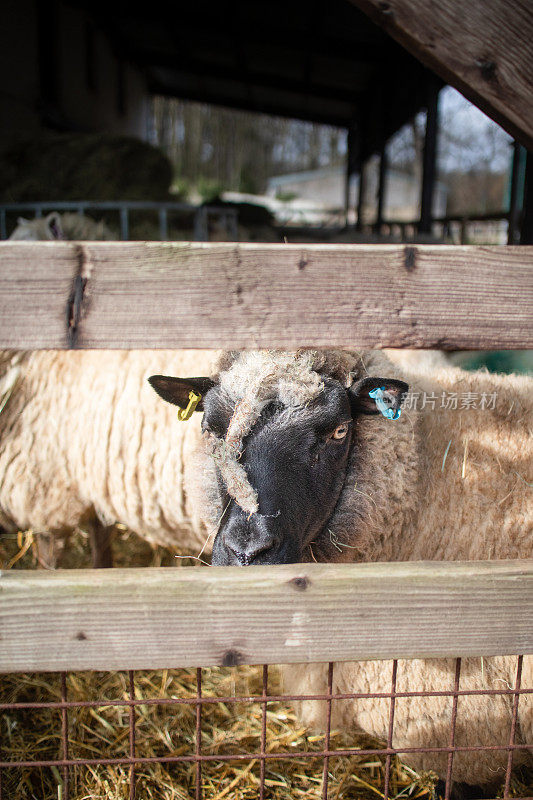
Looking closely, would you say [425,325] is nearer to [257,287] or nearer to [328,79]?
[257,287]

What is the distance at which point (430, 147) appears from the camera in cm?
601

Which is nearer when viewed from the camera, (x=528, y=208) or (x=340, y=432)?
(x=340, y=432)

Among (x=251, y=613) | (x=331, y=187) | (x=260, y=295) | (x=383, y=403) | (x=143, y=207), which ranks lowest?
(x=251, y=613)

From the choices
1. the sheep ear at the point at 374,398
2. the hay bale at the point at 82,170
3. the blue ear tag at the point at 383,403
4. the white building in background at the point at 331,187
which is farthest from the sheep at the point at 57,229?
the white building in background at the point at 331,187

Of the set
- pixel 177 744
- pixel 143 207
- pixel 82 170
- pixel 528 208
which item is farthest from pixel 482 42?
pixel 82 170

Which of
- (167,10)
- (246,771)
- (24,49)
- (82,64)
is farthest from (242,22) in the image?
(246,771)

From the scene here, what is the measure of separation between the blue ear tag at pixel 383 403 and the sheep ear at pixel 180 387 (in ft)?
2.35

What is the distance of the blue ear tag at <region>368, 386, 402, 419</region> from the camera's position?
6.91 feet

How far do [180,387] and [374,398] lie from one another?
0.85 meters

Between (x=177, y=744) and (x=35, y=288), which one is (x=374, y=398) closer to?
(x=35, y=288)

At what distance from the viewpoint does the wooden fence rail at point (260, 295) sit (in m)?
1.16

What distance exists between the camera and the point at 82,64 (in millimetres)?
10578

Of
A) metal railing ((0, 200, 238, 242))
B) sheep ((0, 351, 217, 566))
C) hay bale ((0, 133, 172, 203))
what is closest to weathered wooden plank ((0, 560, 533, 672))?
sheep ((0, 351, 217, 566))

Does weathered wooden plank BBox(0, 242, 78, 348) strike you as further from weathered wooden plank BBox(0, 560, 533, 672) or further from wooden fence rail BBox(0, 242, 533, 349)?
weathered wooden plank BBox(0, 560, 533, 672)
